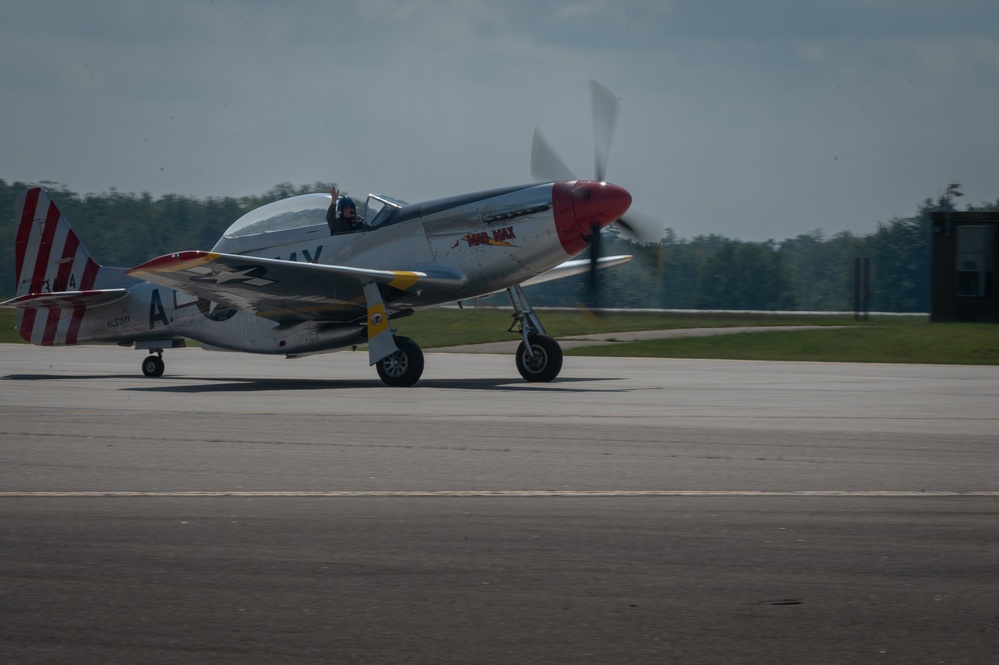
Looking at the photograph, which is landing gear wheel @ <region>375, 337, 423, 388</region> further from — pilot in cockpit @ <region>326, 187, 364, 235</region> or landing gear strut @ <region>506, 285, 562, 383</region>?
pilot in cockpit @ <region>326, 187, 364, 235</region>

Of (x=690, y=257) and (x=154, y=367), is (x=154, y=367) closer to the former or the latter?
(x=154, y=367)

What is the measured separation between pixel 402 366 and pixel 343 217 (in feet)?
9.97

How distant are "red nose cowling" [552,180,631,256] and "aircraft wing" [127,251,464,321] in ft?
6.36

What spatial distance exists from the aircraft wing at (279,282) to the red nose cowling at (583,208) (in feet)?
6.36

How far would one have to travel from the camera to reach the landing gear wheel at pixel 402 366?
17844mm

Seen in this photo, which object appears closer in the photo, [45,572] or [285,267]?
[45,572]

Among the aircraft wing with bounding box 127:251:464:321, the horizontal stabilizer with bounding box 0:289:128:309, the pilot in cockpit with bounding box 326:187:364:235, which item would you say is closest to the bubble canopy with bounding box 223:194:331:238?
the pilot in cockpit with bounding box 326:187:364:235

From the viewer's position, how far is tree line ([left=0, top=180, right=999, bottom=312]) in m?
112

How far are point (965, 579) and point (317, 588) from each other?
2.77m

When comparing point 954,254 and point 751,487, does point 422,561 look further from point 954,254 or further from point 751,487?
point 954,254

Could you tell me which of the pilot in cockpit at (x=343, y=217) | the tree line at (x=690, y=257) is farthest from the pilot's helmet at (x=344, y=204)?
the tree line at (x=690, y=257)

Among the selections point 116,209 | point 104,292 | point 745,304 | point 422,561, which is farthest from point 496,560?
point 745,304

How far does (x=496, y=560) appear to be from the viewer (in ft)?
17.7

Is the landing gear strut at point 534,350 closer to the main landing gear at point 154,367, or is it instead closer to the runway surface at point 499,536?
the runway surface at point 499,536
